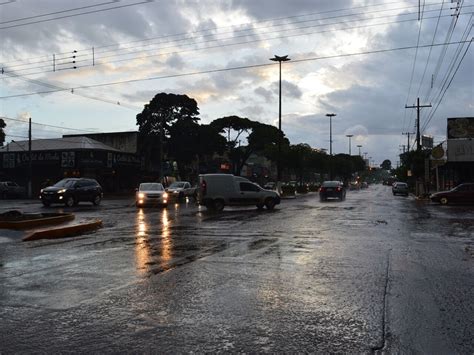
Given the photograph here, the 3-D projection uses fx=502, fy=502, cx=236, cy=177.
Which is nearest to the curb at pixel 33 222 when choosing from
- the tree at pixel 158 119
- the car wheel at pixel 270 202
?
the car wheel at pixel 270 202

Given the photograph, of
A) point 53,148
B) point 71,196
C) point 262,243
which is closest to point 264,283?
point 262,243

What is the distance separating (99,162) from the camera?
55500 millimetres

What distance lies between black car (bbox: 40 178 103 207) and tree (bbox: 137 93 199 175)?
31171 mm

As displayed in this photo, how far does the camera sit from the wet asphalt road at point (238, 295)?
5.12 m

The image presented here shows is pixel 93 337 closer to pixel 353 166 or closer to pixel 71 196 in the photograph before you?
pixel 71 196

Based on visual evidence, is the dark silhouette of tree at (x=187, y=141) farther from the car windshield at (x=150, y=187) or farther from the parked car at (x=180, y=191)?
the car windshield at (x=150, y=187)

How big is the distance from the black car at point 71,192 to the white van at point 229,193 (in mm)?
7925

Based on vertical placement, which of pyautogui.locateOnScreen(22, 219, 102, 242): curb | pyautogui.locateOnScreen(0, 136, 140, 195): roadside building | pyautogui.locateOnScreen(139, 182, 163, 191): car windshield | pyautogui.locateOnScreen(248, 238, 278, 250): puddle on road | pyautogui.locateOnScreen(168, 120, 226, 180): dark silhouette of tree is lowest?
pyautogui.locateOnScreen(248, 238, 278, 250): puddle on road

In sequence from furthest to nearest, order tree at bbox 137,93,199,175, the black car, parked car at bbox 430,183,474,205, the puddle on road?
tree at bbox 137,93,199,175 → parked car at bbox 430,183,474,205 → the black car → the puddle on road

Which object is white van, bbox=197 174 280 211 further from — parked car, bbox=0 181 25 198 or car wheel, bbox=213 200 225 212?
parked car, bbox=0 181 25 198

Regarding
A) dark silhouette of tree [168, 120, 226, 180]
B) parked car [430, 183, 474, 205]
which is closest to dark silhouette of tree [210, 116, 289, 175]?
dark silhouette of tree [168, 120, 226, 180]

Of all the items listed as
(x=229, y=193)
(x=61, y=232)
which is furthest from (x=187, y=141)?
(x=61, y=232)

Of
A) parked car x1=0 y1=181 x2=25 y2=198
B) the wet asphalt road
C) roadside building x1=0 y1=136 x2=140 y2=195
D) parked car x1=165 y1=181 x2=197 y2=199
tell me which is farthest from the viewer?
roadside building x1=0 y1=136 x2=140 y2=195

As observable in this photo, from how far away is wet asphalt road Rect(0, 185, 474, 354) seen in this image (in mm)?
5125
